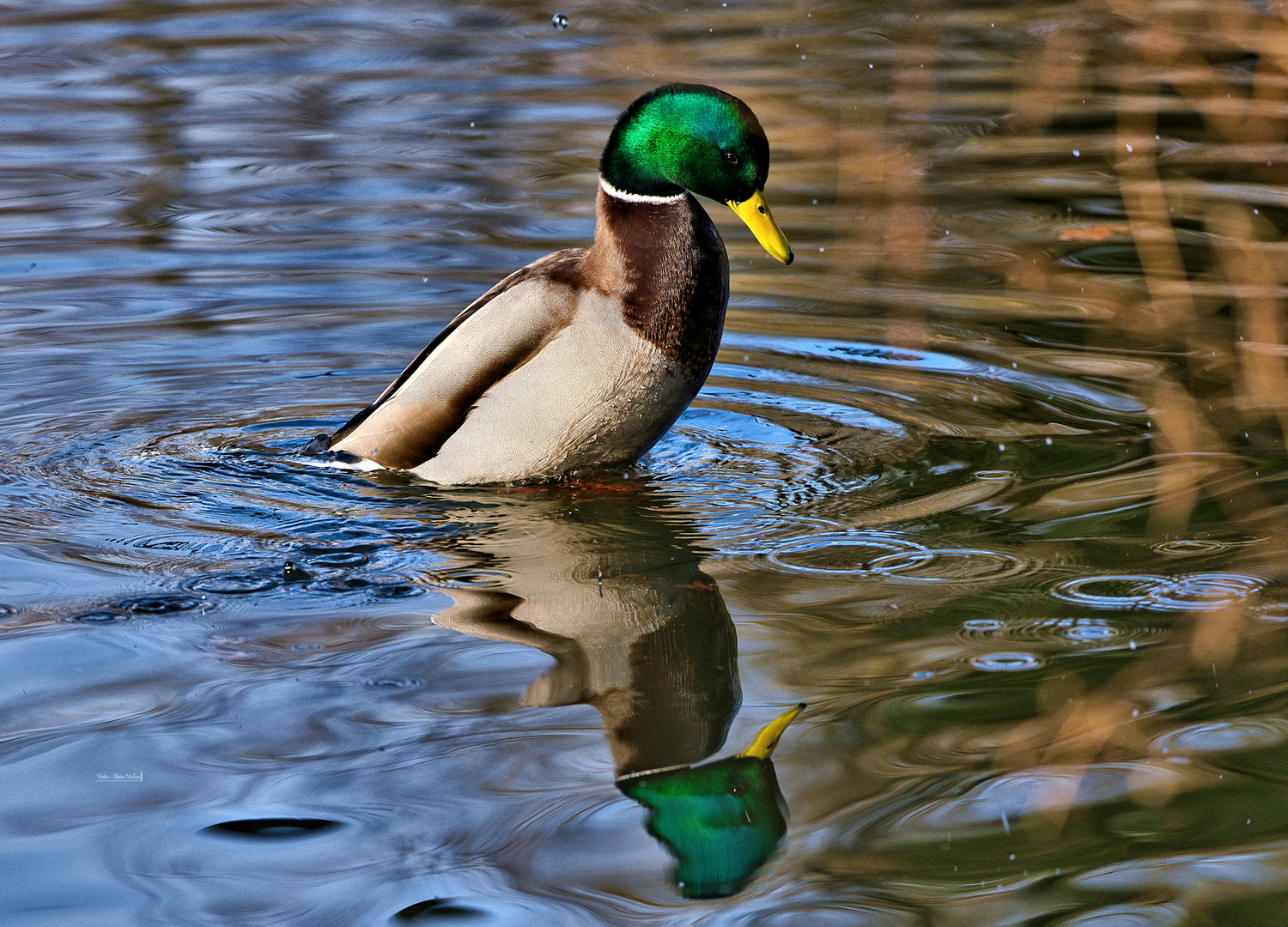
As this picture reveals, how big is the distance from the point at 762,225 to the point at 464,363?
2.89 ft

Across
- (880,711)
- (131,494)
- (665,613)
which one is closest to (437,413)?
(131,494)

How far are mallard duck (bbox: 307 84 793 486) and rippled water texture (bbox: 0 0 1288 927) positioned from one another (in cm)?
19

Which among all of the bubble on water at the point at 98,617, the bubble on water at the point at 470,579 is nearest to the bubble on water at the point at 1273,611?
the bubble on water at the point at 470,579

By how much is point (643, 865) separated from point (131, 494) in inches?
90.5

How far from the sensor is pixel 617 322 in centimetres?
405

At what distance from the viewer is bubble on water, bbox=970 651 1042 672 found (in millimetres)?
3096

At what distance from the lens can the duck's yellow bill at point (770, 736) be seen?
2.82 metres

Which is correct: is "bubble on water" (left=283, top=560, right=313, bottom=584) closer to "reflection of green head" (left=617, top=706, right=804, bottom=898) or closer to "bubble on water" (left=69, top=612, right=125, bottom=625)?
"bubble on water" (left=69, top=612, right=125, bottom=625)

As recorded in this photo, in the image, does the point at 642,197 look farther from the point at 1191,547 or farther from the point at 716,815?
the point at 716,815

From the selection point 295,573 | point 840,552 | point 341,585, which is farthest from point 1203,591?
point 295,573

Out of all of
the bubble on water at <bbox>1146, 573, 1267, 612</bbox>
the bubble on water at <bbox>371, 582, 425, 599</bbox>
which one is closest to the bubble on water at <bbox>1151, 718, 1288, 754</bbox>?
the bubble on water at <bbox>1146, 573, 1267, 612</bbox>

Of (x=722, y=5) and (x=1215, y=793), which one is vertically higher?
(x=722, y=5)

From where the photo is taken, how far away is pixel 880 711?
9.70 ft

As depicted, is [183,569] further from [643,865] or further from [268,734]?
[643,865]
